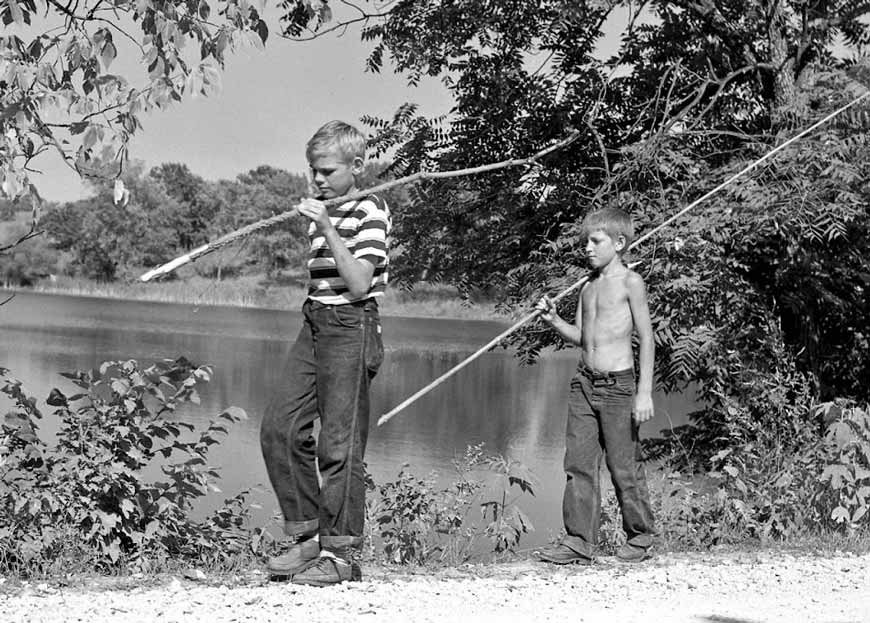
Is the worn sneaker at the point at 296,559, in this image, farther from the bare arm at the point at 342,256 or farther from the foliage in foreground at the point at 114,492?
the bare arm at the point at 342,256

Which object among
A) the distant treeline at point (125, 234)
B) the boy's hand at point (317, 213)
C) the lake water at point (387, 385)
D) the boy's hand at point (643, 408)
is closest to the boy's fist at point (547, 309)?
the boy's hand at point (643, 408)

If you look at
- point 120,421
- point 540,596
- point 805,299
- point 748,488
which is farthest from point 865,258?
point 120,421

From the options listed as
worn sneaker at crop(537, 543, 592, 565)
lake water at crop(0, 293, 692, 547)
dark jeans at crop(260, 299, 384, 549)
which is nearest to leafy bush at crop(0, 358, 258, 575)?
lake water at crop(0, 293, 692, 547)

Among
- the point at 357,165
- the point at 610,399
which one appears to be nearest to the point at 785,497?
the point at 610,399

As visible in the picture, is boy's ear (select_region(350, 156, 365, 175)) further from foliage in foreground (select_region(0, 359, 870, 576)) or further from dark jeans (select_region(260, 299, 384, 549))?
foliage in foreground (select_region(0, 359, 870, 576))

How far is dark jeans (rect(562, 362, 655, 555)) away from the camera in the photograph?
19.2 feet

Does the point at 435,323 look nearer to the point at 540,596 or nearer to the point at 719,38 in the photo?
the point at 719,38

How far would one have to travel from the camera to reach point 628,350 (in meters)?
5.93

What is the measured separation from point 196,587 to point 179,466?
1.22 meters

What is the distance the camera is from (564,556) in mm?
5664

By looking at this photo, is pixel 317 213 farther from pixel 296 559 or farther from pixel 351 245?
pixel 296 559

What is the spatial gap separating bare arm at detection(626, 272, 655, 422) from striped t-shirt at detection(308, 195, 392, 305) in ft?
5.42

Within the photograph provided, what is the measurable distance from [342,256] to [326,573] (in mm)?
1368

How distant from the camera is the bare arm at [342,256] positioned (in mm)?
4508
